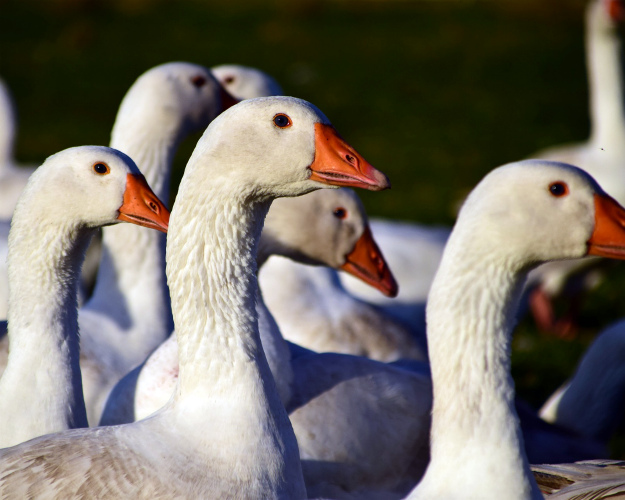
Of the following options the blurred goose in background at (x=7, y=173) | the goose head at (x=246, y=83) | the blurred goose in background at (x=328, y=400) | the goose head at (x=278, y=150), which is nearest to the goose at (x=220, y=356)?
the goose head at (x=278, y=150)

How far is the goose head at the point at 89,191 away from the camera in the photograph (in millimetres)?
3781

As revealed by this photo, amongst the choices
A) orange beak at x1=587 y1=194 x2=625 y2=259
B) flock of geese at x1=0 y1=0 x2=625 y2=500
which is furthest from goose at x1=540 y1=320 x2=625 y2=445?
orange beak at x1=587 y1=194 x2=625 y2=259

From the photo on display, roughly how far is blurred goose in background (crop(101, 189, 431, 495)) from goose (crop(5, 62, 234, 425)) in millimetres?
688

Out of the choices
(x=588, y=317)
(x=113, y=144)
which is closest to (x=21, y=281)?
(x=113, y=144)

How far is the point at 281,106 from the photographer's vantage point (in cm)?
326

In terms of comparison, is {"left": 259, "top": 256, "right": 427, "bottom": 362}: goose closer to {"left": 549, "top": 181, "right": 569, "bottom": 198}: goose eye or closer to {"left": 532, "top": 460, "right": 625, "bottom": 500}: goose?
{"left": 532, "top": 460, "right": 625, "bottom": 500}: goose

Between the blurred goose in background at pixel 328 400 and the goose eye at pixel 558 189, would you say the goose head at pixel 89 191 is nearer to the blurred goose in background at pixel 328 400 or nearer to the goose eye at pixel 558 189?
the blurred goose in background at pixel 328 400

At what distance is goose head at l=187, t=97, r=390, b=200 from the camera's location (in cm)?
325

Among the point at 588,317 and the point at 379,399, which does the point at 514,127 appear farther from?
the point at 379,399

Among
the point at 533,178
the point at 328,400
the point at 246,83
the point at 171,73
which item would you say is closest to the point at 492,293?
the point at 533,178

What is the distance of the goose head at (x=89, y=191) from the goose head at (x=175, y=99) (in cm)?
141

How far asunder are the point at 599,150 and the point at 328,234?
517 centimetres

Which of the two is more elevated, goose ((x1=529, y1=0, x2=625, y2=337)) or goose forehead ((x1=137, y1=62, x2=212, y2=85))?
goose forehead ((x1=137, y1=62, x2=212, y2=85))

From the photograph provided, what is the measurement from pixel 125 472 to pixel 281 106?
51.4 inches
